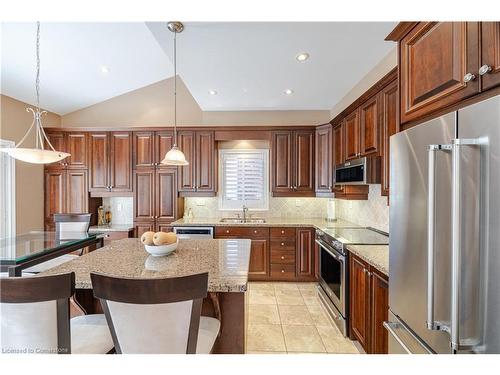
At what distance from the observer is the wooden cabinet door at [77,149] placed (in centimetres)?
416

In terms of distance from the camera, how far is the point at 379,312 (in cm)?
184

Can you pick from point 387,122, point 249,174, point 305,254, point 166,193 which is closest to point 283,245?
point 305,254

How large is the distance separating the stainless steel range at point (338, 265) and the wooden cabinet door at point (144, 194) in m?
2.71

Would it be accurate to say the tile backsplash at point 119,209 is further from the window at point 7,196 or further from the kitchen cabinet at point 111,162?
the window at point 7,196

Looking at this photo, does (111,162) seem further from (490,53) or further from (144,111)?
(490,53)

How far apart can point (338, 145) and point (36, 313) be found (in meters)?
3.50

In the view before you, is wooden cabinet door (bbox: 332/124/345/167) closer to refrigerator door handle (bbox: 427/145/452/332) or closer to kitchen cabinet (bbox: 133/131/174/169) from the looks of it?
refrigerator door handle (bbox: 427/145/452/332)

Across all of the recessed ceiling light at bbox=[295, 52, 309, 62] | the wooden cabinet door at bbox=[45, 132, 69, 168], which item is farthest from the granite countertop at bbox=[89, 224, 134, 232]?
the recessed ceiling light at bbox=[295, 52, 309, 62]

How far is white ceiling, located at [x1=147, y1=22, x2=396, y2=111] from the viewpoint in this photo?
2.22 m

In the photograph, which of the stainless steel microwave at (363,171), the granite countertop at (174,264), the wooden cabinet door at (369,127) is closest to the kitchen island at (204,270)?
the granite countertop at (174,264)

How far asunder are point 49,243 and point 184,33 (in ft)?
8.20

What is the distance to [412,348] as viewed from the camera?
1224 millimetres

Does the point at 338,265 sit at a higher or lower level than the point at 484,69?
lower
